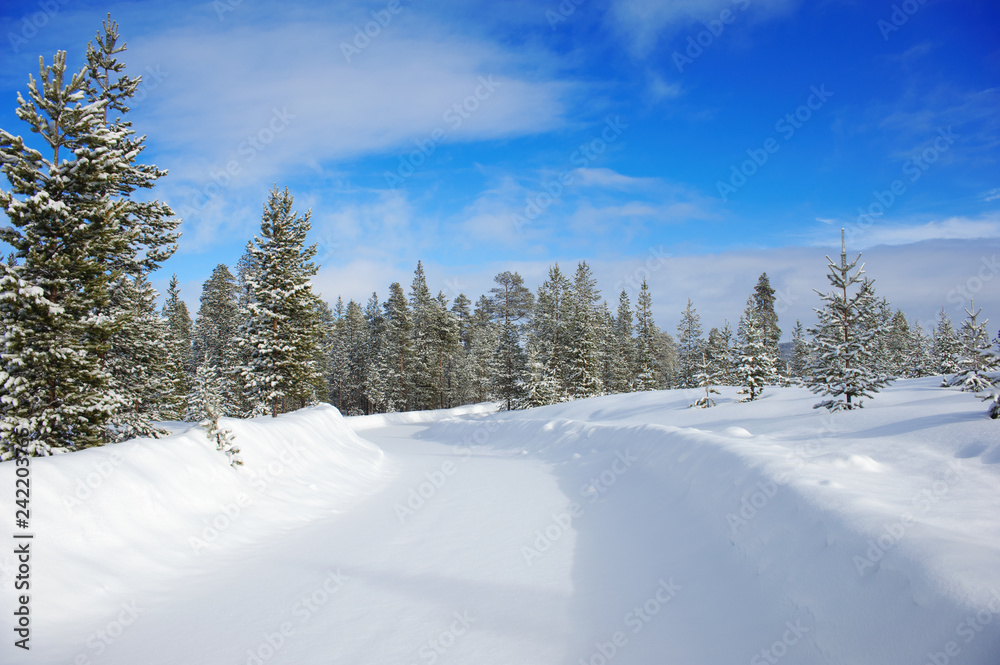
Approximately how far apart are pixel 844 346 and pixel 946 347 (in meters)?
28.0

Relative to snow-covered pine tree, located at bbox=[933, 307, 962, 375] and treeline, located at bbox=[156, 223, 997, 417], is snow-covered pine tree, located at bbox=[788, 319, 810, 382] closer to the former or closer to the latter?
treeline, located at bbox=[156, 223, 997, 417]

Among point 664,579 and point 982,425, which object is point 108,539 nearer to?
point 664,579

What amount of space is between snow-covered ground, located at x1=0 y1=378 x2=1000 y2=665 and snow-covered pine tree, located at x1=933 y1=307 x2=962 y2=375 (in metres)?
24.5

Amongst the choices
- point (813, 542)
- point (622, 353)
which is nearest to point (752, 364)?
point (813, 542)

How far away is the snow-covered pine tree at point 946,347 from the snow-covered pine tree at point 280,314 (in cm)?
3314

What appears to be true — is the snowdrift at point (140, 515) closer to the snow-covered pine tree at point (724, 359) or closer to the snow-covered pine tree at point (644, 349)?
the snow-covered pine tree at point (724, 359)

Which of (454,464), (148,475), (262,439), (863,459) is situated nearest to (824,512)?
(863,459)

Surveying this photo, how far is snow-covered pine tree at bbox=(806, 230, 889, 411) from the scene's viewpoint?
1291 centimetres

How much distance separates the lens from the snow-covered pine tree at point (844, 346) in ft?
42.4

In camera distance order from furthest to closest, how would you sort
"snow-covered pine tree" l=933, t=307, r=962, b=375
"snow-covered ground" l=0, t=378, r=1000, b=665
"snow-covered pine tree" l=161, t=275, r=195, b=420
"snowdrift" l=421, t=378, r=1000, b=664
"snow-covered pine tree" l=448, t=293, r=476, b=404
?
"snow-covered pine tree" l=448, t=293, r=476, b=404, "snow-covered pine tree" l=161, t=275, r=195, b=420, "snow-covered pine tree" l=933, t=307, r=962, b=375, "snow-covered ground" l=0, t=378, r=1000, b=665, "snowdrift" l=421, t=378, r=1000, b=664

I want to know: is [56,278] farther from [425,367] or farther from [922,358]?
[922,358]

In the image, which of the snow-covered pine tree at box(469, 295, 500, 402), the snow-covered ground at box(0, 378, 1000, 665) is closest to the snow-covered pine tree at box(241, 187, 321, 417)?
the snow-covered ground at box(0, 378, 1000, 665)

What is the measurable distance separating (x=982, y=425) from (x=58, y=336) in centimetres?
1667

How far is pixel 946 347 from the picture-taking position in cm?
3184
